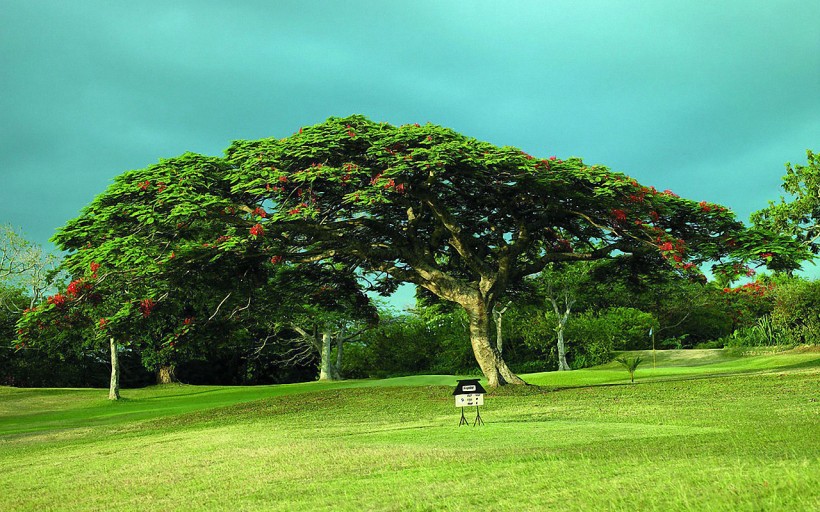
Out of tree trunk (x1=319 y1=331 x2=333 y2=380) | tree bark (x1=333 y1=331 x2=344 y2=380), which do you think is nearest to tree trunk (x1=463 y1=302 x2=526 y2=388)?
tree trunk (x1=319 y1=331 x2=333 y2=380)

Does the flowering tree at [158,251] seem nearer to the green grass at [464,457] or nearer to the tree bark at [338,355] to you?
the green grass at [464,457]

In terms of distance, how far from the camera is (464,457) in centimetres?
959

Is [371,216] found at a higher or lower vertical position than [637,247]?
higher

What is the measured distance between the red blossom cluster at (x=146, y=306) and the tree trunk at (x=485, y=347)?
10.6 meters

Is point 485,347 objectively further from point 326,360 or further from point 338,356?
point 338,356

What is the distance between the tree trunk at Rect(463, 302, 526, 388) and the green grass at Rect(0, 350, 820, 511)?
1.52 m

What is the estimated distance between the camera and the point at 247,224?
807 inches

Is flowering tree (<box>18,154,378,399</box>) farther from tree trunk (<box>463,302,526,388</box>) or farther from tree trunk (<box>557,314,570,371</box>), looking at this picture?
tree trunk (<box>557,314,570,371</box>)

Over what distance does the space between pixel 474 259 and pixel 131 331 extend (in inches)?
470

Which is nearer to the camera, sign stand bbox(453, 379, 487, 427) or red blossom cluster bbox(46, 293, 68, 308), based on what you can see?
sign stand bbox(453, 379, 487, 427)

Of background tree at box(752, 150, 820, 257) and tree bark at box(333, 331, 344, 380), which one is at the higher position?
background tree at box(752, 150, 820, 257)

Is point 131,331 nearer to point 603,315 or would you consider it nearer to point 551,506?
point 551,506

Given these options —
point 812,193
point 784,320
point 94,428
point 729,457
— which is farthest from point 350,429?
point 812,193

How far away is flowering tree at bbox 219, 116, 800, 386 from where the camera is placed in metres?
19.7
